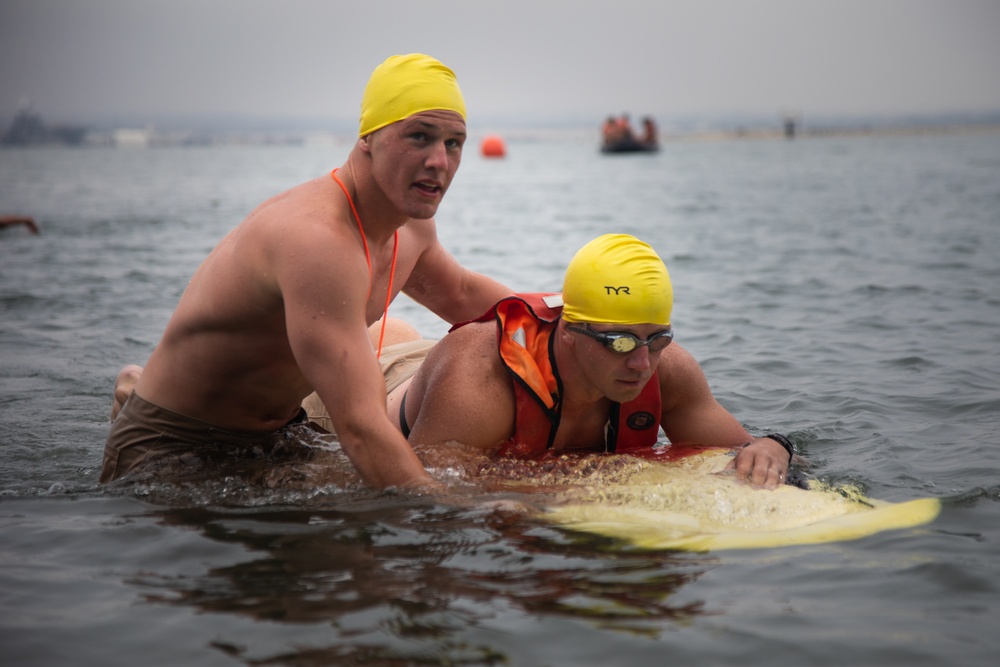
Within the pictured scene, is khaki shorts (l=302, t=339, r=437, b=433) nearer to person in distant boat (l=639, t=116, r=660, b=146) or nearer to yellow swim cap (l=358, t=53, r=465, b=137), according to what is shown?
yellow swim cap (l=358, t=53, r=465, b=137)

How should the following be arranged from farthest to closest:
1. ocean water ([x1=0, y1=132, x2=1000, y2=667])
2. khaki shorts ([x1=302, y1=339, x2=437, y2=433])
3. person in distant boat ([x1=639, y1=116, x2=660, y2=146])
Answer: person in distant boat ([x1=639, y1=116, x2=660, y2=146])
khaki shorts ([x1=302, y1=339, x2=437, y2=433])
ocean water ([x1=0, y1=132, x2=1000, y2=667])

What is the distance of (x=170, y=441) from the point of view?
502cm

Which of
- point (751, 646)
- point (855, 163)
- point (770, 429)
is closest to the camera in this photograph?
point (751, 646)

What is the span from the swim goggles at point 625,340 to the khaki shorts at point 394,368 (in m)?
1.37

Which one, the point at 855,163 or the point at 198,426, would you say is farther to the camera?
the point at 855,163

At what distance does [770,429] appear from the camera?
21.8 feet

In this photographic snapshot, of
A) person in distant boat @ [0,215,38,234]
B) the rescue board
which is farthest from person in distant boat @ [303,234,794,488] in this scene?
person in distant boat @ [0,215,38,234]

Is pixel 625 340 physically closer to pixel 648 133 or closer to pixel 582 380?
pixel 582 380

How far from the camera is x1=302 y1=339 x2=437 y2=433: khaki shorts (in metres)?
5.93

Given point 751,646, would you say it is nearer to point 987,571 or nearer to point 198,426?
point 987,571

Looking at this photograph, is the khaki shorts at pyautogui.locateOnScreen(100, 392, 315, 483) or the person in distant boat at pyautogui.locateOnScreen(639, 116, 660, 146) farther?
the person in distant boat at pyautogui.locateOnScreen(639, 116, 660, 146)

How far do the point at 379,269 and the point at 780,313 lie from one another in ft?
23.5

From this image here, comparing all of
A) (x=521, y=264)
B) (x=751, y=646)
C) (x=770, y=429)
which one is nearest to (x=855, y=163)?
(x=521, y=264)

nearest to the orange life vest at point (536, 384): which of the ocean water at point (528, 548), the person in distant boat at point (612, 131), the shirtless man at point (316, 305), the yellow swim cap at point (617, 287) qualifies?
the yellow swim cap at point (617, 287)
